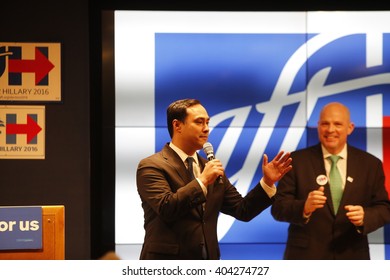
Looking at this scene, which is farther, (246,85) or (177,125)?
(246,85)

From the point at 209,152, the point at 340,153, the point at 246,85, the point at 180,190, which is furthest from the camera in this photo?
the point at 246,85

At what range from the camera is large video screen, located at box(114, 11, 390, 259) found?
4773 millimetres

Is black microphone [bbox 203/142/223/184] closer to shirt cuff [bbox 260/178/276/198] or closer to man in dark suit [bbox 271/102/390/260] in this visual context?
shirt cuff [bbox 260/178/276/198]

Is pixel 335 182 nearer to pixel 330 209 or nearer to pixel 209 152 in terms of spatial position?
pixel 330 209

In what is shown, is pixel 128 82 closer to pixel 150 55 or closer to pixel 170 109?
pixel 150 55

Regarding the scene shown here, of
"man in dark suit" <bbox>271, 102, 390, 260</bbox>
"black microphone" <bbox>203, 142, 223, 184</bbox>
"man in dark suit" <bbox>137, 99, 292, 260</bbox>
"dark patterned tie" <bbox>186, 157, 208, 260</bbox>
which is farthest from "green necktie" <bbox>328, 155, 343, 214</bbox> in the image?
"dark patterned tie" <bbox>186, 157, 208, 260</bbox>

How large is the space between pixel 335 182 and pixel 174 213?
1390mm

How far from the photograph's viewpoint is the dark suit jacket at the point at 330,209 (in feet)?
14.6

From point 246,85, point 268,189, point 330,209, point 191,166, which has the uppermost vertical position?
point 246,85

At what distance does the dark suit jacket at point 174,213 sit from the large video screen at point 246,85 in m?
0.75

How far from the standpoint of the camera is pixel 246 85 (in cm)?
480

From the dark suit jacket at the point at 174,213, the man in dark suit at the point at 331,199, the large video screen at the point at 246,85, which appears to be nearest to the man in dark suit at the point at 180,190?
the dark suit jacket at the point at 174,213

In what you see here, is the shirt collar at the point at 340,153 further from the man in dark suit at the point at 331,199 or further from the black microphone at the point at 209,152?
the black microphone at the point at 209,152

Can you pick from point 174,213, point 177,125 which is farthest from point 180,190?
point 177,125
